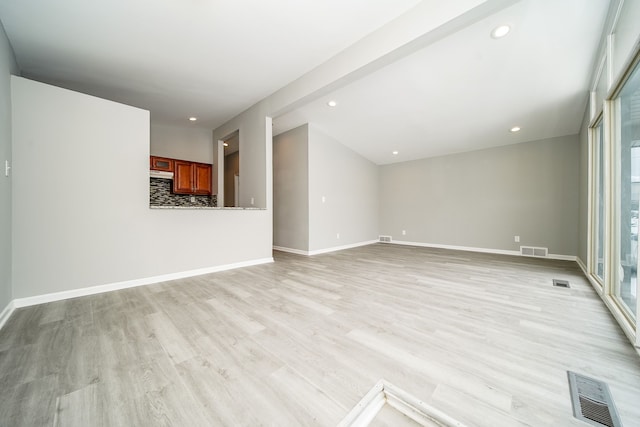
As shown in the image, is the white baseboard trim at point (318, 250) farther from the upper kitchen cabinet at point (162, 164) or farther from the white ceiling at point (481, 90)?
the upper kitchen cabinet at point (162, 164)

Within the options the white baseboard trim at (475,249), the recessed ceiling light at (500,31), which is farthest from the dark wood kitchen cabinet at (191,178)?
the recessed ceiling light at (500,31)

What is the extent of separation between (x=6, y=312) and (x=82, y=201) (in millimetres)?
1168

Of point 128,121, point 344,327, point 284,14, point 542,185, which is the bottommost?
point 344,327

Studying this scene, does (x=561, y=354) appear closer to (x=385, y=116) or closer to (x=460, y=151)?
(x=385, y=116)

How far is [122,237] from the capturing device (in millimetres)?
2918

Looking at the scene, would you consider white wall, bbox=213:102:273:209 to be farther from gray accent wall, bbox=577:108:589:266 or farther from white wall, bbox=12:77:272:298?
gray accent wall, bbox=577:108:589:266

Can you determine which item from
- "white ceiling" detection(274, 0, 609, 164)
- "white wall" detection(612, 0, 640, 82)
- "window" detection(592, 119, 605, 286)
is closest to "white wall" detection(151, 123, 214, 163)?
"white ceiling" detection(274, 0, 609, 164)

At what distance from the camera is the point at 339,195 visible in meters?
5.84

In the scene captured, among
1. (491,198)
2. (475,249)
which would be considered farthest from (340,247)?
(491,198)

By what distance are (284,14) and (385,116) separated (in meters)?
2.68

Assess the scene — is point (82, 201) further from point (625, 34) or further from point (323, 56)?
point (625, 34)

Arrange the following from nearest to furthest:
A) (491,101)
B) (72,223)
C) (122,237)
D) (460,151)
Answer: (72,223)
(122,237)
(491,101)
(460,151)

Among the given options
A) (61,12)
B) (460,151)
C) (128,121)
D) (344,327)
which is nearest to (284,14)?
(61,12)

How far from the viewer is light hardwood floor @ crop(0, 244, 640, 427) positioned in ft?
3.66
